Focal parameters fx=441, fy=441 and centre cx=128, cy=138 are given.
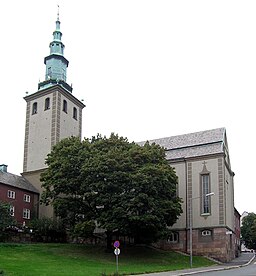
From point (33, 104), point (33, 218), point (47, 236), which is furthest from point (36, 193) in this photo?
point (33, 104)

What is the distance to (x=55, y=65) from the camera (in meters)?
61.7

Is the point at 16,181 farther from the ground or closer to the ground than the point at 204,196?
farther from the ground

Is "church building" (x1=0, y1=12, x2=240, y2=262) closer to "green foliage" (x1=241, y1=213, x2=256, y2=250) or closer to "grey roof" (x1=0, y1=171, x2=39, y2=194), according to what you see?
"grey roof" (x1=0, y1=171, x2=39, y2=194)

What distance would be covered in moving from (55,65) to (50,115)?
7.92m

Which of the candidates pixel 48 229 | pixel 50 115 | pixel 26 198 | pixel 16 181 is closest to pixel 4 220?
pixel 48 229

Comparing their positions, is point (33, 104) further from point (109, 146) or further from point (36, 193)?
point (109, 146)

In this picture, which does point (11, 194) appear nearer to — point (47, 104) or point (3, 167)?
point (3, 167)

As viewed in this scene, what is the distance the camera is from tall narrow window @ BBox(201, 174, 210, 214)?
2090 inches

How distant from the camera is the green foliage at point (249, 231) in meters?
96.2

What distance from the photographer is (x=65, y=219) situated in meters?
44.2

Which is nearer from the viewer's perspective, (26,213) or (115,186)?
(115,186)

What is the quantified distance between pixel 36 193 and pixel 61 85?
48.6 ft

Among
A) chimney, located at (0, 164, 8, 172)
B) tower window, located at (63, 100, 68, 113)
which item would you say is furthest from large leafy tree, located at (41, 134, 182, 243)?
tower window, located at (63, 100, 68, 113)

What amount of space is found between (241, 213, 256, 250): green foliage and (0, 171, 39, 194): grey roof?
56.6 meters
